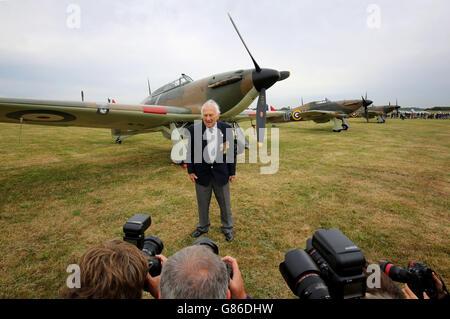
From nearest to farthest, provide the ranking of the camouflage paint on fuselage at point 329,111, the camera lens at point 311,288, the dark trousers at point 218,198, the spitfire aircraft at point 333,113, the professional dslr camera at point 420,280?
the camera lens at point 311,288 < the professional dslr camera at point 420,280 < the dark trousers at point 218,198 < the spitfire aircraft at point 333,113 < the camouflage paint on fuselage at point 329,111

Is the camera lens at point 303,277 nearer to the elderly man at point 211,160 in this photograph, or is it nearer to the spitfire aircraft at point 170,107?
the elderly man at point 211,160

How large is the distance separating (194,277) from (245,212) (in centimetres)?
284

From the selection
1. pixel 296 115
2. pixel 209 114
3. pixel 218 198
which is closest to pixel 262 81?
pixel 209 114

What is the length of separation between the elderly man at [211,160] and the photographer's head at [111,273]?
178cm

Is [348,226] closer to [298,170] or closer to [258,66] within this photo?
[298,170]

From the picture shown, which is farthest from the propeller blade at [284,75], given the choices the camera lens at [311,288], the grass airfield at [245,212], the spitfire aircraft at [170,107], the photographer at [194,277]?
the photographer at [194,277]

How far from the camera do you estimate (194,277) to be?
78 centimetres

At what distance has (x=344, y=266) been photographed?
898mm

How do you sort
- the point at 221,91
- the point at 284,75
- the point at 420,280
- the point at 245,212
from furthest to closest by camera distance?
the point at 221,91 < the point at 284,75 < the point at 245,212 < the point at 420,280

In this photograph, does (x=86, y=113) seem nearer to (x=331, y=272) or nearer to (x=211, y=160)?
(x=211, y=160)

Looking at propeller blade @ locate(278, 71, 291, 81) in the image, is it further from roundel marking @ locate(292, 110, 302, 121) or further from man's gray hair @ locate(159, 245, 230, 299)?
roundel marking @ locate(292, 110, 302, 121)

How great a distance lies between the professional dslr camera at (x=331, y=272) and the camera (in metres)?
0.91
